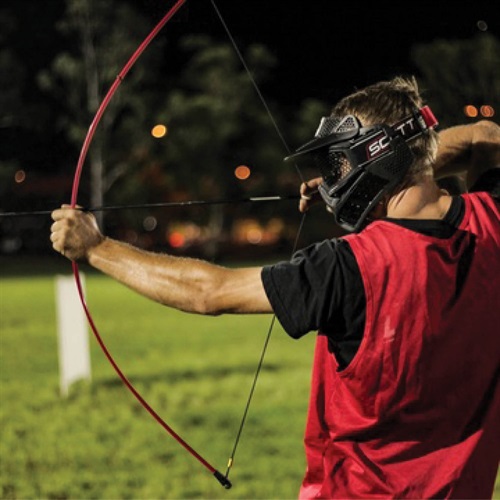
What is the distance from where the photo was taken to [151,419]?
26.8ft

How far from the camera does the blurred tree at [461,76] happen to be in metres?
11.5

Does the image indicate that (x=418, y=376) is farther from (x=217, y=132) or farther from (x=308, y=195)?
(x=217, y=132)

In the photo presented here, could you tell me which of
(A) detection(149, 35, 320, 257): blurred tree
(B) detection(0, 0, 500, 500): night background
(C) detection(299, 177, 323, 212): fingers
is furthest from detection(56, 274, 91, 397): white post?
(A) detection(149, 35, 320, 257): blurred tree

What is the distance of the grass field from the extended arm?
3.16 metres

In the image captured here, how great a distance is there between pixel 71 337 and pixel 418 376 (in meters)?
6.87

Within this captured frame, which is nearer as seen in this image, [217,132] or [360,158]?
[360,158]

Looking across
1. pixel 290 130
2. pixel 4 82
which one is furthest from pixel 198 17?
pixel 290 130

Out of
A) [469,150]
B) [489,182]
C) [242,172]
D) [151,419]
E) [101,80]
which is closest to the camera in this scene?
[489,182]

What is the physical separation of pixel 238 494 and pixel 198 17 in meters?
2.78

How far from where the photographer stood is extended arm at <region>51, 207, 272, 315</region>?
2764mm

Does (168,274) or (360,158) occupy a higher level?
(360,158)

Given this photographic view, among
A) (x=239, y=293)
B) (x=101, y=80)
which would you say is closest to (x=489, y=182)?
(x=239, y=293)

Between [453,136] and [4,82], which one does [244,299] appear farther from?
[4,82]

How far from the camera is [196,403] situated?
354 inches
